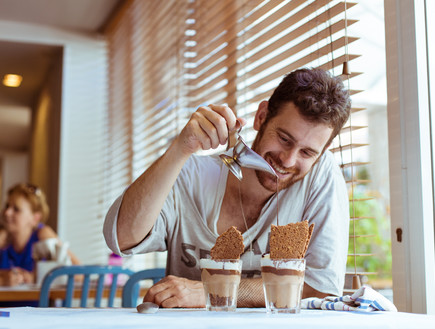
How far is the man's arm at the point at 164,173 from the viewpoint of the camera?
1.27 metres

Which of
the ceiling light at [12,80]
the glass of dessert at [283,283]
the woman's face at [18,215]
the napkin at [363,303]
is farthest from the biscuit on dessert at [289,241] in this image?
the ceiling light at [12,80]

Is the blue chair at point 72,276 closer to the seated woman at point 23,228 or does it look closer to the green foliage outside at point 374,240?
the seated woman at point 23,228

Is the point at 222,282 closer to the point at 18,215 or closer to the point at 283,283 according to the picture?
the point at 283,283

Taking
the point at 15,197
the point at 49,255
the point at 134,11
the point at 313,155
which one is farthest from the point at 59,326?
the point at 134,11

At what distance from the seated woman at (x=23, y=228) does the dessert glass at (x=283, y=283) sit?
8.34 ft

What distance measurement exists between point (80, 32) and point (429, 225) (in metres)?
3.64

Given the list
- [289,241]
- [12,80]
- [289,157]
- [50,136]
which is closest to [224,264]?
[289,241]

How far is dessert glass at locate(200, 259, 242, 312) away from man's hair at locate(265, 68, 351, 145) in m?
0.55

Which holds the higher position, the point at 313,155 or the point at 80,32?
the point at 80,32

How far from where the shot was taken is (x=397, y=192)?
1488 mm

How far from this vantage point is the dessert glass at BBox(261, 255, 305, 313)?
1050 mm

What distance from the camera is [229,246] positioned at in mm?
1164

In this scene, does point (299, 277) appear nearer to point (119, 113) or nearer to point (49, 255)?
point (49, 255)

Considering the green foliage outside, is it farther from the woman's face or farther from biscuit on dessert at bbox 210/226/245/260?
biscuit on dessert at bbox 210/226/245/260
